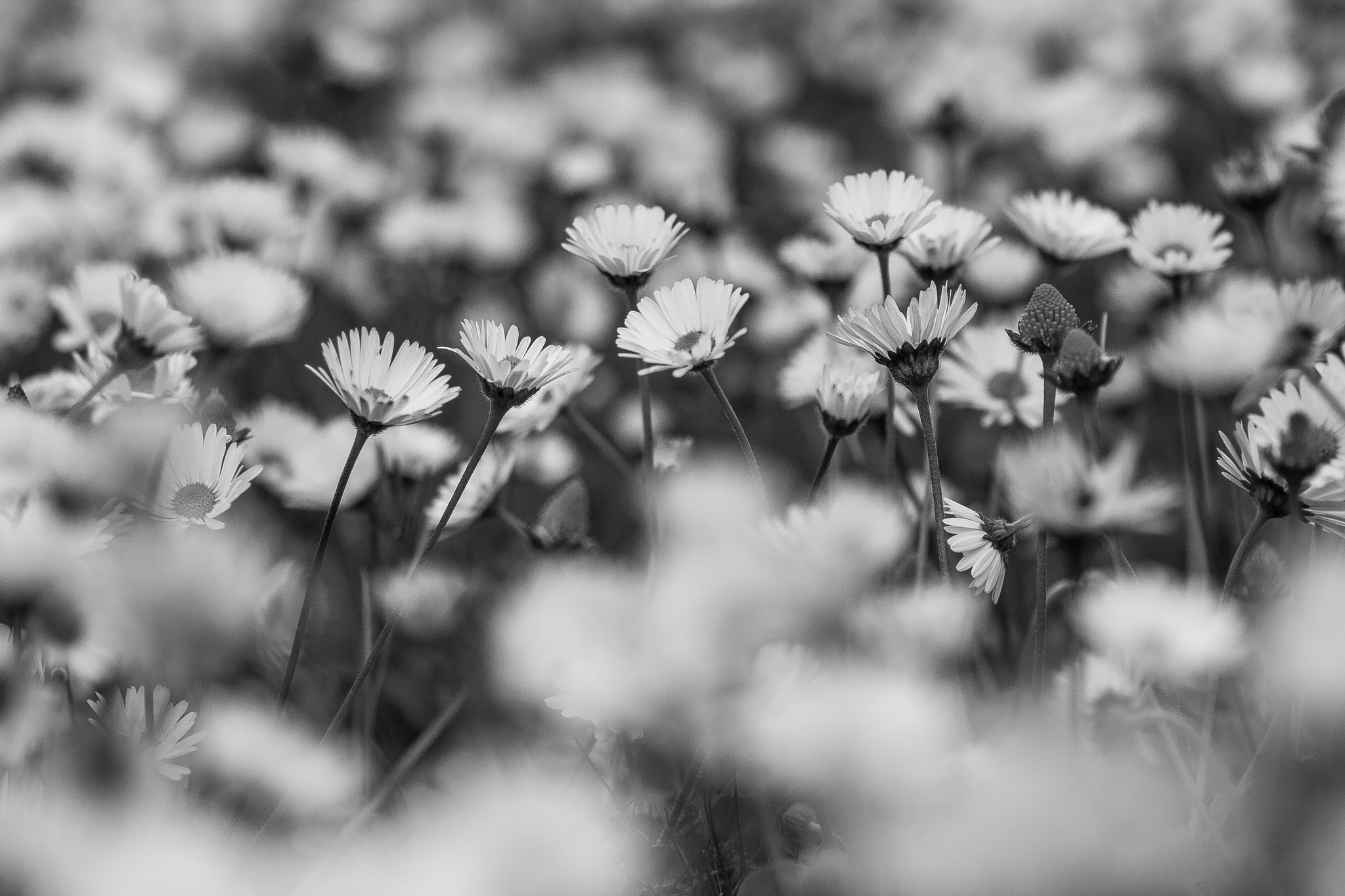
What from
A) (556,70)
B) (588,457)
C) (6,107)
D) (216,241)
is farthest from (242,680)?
(556,70)

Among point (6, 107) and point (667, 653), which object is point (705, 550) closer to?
point (667, 653)

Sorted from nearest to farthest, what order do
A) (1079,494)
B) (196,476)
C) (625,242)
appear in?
(1079,494) < (196,476) < (625,242)

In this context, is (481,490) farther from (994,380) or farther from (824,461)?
(994,380)

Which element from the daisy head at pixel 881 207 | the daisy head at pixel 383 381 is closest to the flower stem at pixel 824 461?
the daisy head at pixel 881 207

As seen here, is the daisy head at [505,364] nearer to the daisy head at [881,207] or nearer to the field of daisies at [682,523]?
the field of daisies at [682,523]

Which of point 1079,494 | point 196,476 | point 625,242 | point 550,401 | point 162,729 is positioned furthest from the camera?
point 550,401

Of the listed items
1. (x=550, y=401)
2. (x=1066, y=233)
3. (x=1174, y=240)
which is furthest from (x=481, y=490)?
(x=1174, y=240)
